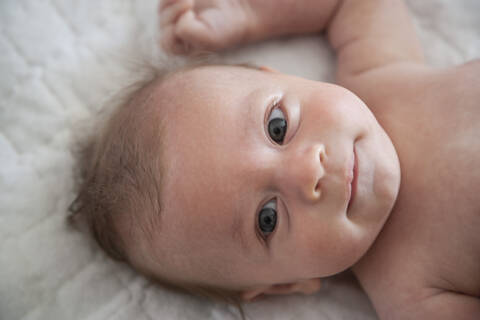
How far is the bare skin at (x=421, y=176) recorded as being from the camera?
1.05m

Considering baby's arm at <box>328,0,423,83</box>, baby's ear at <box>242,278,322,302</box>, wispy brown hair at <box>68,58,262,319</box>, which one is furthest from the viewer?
baby's arm at <box>328,0,423,83</box>

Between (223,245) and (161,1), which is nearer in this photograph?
(223,245)

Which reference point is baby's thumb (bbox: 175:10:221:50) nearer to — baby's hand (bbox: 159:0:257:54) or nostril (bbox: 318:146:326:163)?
baby's hand (bbox: 159:0:257:54)

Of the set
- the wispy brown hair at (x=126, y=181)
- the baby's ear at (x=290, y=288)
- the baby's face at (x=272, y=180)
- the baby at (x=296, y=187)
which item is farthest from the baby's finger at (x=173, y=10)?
the baby's ear at (x=290, y=288)

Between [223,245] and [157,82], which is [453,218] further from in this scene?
[157,82]

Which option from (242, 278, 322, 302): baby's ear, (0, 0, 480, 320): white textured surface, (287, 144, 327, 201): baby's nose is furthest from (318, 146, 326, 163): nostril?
(0, 0, 480, 320): white textured surface

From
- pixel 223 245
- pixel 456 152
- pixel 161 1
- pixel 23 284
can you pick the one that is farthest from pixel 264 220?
pixel 161 1

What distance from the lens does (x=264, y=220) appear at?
41.4 inches

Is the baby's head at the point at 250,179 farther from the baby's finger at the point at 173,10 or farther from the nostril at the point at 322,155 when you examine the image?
the baby's finger at the point at 173,10

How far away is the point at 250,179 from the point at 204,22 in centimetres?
70

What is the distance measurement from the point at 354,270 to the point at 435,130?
1.49ft

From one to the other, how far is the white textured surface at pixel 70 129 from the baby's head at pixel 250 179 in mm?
217

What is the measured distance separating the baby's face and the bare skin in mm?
98

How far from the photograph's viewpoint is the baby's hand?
146 cm
